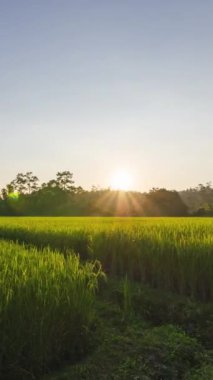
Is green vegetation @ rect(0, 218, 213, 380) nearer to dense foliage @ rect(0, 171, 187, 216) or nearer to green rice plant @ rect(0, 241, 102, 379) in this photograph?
green rice plant @ rect(0, 241, 102, 379)

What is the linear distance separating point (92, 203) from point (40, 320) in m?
46.9

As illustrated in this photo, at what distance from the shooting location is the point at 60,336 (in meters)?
3.95

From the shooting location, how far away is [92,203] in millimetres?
50688

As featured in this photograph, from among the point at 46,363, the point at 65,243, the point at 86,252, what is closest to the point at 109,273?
the point at 86,252

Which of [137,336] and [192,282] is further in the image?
[192,282]

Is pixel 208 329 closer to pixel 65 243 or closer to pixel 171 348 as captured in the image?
pixel 171 348

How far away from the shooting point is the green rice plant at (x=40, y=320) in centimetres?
360

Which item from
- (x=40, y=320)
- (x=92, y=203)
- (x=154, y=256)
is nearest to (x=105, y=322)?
(x=40, y=320)

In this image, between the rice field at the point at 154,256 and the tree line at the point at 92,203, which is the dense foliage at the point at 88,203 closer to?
the tree line at the point at 92,203

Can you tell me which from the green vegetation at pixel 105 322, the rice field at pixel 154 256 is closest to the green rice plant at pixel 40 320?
the green vegetation at pixel 105 322

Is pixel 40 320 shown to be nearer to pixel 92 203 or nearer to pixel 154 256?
pixel 154 256

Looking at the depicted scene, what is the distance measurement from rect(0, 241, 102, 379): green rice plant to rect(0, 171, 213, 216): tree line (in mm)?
36707

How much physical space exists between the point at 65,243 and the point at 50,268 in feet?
17.3

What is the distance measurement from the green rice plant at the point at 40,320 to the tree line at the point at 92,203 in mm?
36707
